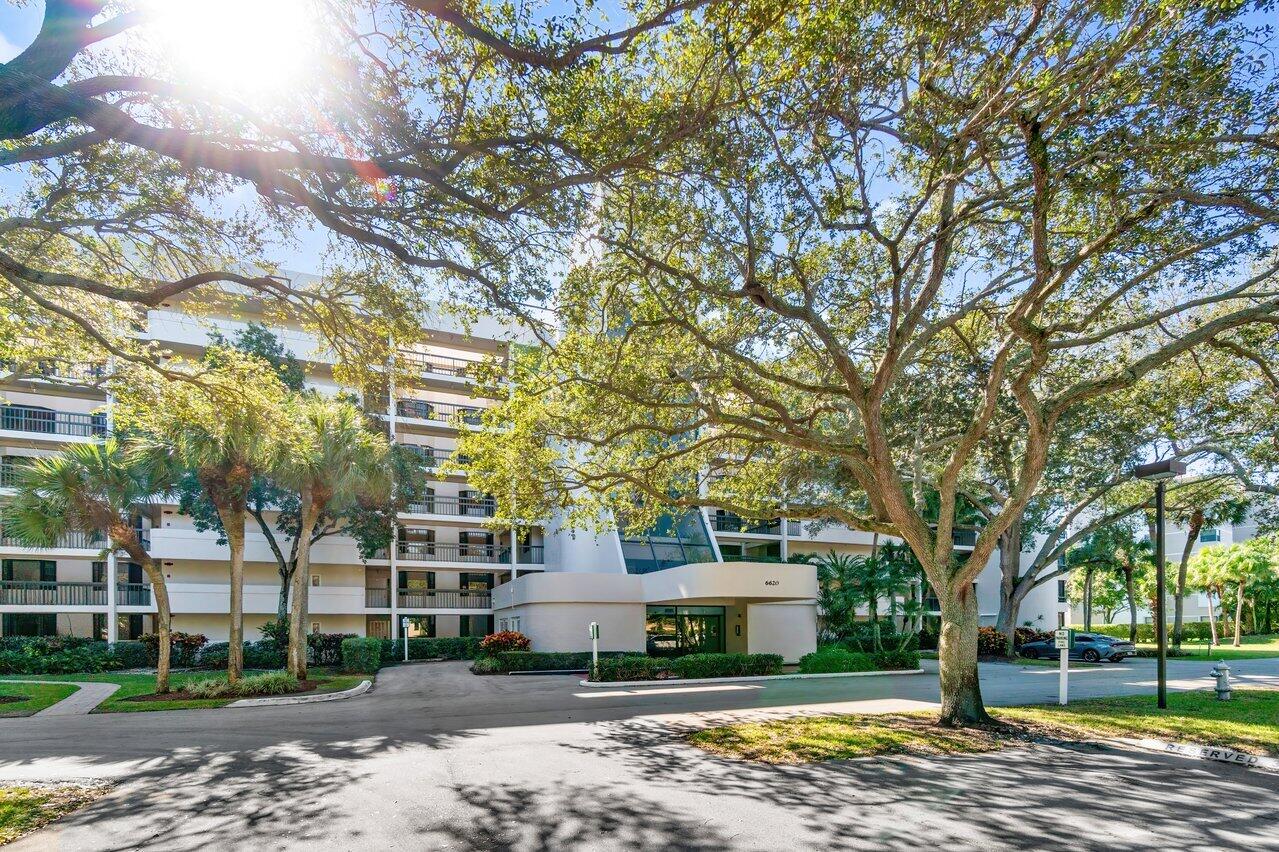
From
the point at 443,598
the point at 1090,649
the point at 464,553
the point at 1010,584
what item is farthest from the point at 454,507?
the point at 1090,649

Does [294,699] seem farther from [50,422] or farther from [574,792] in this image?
[50,422]

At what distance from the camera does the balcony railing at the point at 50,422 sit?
31109 millimetres

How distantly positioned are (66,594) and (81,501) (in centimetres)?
1491

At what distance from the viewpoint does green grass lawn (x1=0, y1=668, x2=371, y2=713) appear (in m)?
17.3

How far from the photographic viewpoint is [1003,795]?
8266 mm

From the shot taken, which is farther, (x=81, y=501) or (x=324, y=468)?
(x=324, y=468)

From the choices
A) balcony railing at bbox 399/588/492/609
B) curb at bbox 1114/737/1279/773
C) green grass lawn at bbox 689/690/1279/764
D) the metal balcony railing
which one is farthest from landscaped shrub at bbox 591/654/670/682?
balcony railing at bbox 399/588/492/609

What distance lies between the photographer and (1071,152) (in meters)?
9.98

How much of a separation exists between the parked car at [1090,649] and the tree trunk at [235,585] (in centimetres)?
3178

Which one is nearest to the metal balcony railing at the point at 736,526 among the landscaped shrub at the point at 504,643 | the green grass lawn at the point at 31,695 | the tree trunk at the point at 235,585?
the landscaped shrub at the point at 504,643

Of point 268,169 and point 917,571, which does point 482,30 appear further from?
point 917,571

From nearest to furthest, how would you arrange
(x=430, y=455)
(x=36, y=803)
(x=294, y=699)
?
(x=36, y=803) → (x=294, y=699) → (x=430, y=455)

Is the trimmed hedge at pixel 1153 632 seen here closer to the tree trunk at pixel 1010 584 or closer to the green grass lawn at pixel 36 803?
the tree trunk at pixel 1010 584

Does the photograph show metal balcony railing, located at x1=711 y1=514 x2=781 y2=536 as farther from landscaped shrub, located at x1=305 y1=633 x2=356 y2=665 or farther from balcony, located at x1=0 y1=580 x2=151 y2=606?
balcony, located at x1=0 y1=580 x2=151 y2=606
